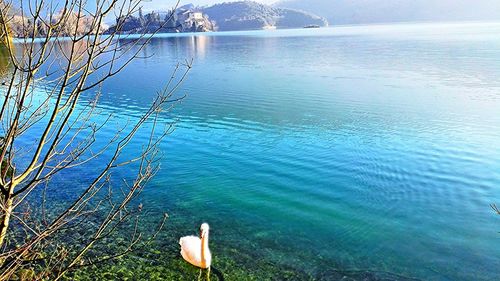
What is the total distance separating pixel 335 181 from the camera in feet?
50.0

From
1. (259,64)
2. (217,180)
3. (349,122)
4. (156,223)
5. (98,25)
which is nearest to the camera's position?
(98,25)

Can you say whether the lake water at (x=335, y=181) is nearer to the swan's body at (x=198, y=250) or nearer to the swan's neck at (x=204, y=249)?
the swan's body at (x=198, y=250)

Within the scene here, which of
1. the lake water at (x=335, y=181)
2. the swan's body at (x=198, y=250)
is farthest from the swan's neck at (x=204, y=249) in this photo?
the lake water at (x=335, y=181)

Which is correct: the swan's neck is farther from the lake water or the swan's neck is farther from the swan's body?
the lake water

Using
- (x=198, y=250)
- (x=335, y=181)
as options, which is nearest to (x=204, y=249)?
(x=198, y=250)

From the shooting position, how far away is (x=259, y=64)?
157 feet

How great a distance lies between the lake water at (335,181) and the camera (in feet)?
34.2

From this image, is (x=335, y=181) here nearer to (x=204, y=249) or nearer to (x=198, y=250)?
(x=198, y=250)

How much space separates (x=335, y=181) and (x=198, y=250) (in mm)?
7348

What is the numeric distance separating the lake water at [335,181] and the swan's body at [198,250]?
1.73 feet

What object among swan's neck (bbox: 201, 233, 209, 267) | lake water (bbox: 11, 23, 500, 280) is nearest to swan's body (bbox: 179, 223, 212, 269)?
swan's neck (bbox: 201, 233, 209, 267)

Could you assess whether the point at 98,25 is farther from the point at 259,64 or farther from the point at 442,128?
the point at 259,64

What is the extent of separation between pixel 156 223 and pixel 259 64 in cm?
3774

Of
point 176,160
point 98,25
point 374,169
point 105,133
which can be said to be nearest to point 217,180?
point 176,160
